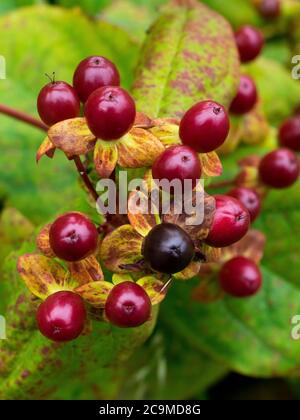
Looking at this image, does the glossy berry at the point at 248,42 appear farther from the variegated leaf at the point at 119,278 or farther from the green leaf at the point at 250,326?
the variegated leaf at the point at 119,278

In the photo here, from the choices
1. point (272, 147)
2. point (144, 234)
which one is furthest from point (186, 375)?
point (144, 234)

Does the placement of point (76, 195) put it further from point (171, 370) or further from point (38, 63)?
point (171, 370)

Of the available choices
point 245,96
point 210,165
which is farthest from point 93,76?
point 245,96

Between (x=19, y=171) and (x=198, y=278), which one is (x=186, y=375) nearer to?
(x=198, y=278)

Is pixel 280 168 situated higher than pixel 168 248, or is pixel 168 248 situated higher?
pixel 280 168

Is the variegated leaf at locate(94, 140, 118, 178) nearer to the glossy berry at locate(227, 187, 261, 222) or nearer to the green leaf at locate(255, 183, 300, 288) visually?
the glossy berry at locate(227, 187, 261, 222)

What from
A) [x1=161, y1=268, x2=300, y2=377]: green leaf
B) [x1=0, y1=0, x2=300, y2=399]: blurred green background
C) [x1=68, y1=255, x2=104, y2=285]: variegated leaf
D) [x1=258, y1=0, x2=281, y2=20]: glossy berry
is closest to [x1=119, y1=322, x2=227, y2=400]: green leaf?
[x1=0, y1=0, x2=300, y2=399]: blurred green background
